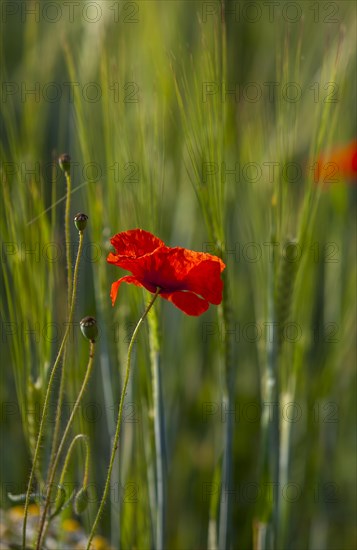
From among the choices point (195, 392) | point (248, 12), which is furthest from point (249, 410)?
point (248, 12)

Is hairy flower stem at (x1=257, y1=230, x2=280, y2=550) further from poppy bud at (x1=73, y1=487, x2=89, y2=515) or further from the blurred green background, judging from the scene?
poppy bud at (x1=73, y1=487, x2=89, y2=515)

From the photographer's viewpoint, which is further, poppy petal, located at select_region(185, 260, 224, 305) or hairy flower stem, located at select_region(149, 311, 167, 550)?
hairy flower stem, located at select_region(149, 311, 167, 550)

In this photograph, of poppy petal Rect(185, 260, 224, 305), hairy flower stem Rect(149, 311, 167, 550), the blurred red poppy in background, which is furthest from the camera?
the blurred red poppy in background

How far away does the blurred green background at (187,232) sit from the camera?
776 millimetres

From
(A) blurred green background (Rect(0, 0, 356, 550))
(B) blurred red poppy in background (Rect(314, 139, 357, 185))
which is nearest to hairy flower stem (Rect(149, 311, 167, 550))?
(A) blurred green background (Rect(0, 0, 356, 550))

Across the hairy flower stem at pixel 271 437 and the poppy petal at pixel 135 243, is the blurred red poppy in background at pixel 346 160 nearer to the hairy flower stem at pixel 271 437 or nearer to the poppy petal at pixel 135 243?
the hairy flower stem at pixel 271 437

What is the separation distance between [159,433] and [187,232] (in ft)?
1.83

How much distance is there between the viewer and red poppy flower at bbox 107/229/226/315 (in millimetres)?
593

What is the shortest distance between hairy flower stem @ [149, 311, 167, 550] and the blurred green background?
5cm

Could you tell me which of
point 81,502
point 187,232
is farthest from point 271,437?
point 187,232

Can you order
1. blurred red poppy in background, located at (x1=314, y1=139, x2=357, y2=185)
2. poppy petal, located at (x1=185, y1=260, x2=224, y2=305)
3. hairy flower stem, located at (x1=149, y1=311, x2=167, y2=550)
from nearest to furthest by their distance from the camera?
poppy petal, located at (x1=185, y1=260, x2=224, y2=305) < hairy flower stem, located at (x1=149, y1=311, x2=167, y2=550) < blurred red poppy in background, located at (x1=314, y1=139, x2=357, y2=185)

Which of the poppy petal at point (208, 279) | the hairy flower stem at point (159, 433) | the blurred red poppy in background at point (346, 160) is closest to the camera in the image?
the poppy petal at point (208, 279)

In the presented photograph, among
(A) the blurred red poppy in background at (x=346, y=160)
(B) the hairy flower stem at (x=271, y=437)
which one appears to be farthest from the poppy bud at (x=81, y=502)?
(A) the blurred red poppy in background at (x=346, y=160)

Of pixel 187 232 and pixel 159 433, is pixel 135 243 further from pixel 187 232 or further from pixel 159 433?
pixel 187 232
